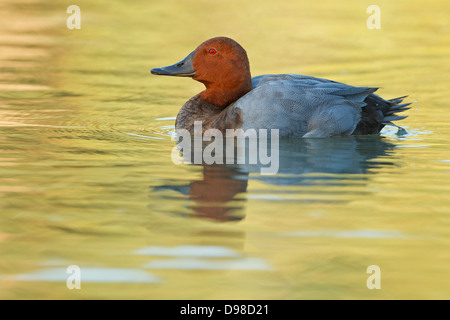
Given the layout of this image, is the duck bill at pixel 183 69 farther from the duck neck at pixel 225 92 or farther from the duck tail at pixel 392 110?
the duck tail at pixel 392 110

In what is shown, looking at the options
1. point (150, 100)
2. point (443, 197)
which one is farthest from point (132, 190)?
point (150, 100)

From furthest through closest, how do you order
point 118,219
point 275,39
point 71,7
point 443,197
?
point 71,7, point 275,39, point 443,197, point 118,219

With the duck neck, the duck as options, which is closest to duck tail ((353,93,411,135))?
the duck

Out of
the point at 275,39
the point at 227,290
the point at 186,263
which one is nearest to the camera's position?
the point at 227,290

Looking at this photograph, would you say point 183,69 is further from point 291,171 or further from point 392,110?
point 291,171

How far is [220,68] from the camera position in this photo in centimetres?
837

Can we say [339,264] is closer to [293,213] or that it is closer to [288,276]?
[288,276]

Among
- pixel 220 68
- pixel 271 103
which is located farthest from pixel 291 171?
pixel 220 68

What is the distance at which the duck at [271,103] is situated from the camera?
7852 mm

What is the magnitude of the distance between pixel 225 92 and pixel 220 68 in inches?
9.8

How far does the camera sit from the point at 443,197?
232 inches

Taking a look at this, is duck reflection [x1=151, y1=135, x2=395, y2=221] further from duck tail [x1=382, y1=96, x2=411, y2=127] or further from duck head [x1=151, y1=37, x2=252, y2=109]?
duck head [x1=151, y1=37, x2=252, y2=109]

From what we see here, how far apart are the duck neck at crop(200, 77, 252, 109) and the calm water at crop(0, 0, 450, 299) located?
2.05 ft

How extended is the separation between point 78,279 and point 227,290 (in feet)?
2.49
